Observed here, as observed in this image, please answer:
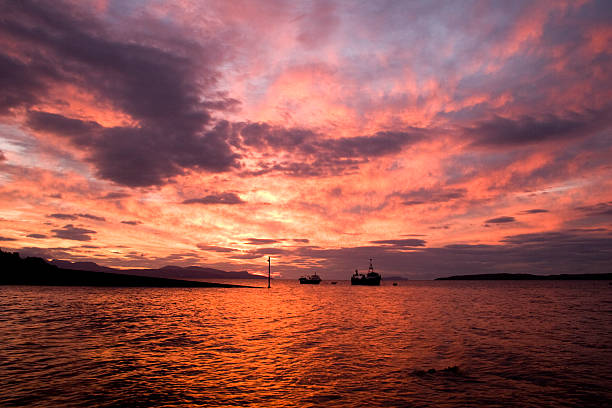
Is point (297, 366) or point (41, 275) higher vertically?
point (41, 275)

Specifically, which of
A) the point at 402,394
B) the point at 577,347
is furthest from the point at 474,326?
the point at 402,394

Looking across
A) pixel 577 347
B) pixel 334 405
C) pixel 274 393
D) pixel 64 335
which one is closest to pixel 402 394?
pixel 334 405

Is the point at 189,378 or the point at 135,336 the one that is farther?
the point at 135,336

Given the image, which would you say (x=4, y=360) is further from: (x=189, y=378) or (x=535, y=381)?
(x=535, y=381)

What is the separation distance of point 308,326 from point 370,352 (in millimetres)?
14335

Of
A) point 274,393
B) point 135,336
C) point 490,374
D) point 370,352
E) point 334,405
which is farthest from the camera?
point 135,336

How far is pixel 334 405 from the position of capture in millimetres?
14117

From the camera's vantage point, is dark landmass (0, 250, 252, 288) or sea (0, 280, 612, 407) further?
dark landmass (0, 250, 252, 288)

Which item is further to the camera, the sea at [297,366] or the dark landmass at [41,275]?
the dark landmass at [41,275]

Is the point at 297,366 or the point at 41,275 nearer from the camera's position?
the point at 297,366

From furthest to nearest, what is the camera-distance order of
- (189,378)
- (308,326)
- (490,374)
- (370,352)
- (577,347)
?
1. (308,326)
2. (577,347)
3. (370,352)
4. (490,374)
5. (189,378)

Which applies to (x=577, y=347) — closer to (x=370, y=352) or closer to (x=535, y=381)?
(x=535, y=381)

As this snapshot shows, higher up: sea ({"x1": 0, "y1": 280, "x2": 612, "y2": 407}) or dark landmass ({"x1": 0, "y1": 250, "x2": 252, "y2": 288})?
dark landmass ({"x1": 0, "y1": 250, "x2": 252, "y2": 288})

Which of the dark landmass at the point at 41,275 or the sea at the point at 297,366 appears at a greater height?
the dark landmass at the point at 41,275
